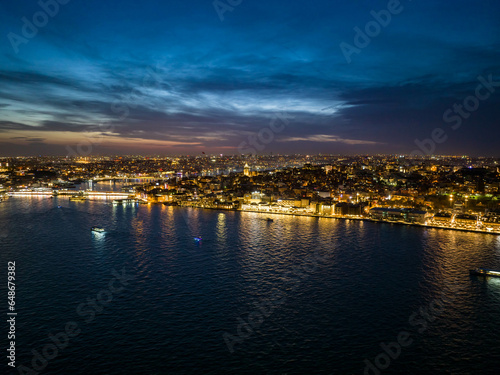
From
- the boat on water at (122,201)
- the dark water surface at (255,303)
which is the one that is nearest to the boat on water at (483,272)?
the dark water surface at (255,303)

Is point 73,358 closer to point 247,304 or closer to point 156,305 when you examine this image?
point 156,305

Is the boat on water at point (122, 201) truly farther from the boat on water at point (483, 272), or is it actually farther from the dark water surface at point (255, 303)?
the boat on water at point (483, 272)

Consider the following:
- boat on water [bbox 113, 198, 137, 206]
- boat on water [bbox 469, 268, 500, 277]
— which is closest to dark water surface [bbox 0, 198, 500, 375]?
boat on water [bbox 469, 268, 500, 277]

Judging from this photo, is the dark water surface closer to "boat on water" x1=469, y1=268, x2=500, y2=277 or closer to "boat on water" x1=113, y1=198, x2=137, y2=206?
"boat on water" x1=469, y1=268, x2=500, y2=277

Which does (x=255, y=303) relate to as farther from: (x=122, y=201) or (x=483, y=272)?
(x=122, y=201)

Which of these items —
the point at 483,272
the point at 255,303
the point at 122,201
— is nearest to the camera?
the point at 255,303

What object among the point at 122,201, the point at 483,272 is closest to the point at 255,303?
the point at 483,272

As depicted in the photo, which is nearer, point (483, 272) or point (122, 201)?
point (483, 272)

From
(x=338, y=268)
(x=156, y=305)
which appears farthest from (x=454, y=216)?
(x=156, y=305)

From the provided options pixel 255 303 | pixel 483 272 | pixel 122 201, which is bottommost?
pixel 255 303
